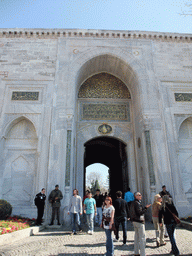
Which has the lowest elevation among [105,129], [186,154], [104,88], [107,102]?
[186,154]

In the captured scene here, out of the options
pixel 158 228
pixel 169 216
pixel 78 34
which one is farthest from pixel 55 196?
pixel 78 34

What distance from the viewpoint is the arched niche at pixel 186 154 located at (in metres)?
7.56

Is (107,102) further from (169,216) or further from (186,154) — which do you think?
(169,216)

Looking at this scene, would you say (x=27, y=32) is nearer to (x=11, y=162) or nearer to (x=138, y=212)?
(x=11, y=162)

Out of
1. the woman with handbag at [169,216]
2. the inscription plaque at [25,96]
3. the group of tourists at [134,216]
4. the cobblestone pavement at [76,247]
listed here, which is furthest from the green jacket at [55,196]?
the inscription plaque at [25,96]

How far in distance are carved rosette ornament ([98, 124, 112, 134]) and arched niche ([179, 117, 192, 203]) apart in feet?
10.5

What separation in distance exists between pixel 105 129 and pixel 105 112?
928 millimetres

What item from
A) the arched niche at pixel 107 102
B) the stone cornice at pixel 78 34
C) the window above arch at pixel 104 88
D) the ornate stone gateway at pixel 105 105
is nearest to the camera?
the arched niche at pixel 107 102

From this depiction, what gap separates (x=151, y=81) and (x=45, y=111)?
197 inches

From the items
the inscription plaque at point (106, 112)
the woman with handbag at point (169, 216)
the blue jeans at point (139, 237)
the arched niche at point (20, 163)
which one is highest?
the inscription plaque at point (106, 112)

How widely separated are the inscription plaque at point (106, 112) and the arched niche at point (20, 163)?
273 cm

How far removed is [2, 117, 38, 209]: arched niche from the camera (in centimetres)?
733

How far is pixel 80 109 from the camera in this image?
958 centimetres

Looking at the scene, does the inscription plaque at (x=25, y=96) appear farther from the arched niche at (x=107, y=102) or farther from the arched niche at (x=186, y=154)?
the arched niche at (x=186, y=154)
